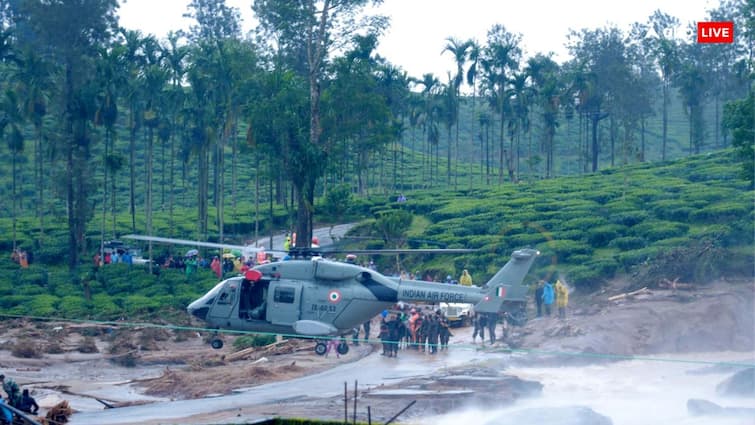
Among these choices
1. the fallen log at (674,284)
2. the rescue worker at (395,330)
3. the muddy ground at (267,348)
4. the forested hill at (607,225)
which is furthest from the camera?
the forested hill at (607,225)

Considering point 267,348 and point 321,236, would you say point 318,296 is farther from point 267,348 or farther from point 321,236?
point 321,236

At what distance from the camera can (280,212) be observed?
58531 mm

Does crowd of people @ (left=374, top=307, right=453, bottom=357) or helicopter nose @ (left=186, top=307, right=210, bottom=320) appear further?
crowd of people @ (left=374, top=307, right=453, bottom=357)

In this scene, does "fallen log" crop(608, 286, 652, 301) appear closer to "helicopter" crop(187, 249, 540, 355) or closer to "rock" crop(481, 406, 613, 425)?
"helicopter" crop(187, 249, 540, 355)

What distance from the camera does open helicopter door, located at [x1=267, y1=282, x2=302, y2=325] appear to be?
23.6m

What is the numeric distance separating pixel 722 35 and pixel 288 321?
19007 mm

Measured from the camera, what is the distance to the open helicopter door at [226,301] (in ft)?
78.5

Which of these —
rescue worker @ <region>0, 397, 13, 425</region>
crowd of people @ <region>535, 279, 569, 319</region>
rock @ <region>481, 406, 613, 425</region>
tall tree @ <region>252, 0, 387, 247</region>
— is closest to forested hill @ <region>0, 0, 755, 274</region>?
tall tree @ <region>252, 0, 387, 247</region>

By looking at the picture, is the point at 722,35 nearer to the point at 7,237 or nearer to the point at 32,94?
the point at 32,94

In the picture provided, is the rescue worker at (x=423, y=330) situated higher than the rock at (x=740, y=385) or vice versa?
the rescue worker at (x=423, y=330)

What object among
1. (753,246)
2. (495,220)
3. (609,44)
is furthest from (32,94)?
(609,44)

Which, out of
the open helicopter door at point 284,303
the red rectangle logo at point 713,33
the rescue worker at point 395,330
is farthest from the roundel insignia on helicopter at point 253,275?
the red rectangle logo at point 713,33

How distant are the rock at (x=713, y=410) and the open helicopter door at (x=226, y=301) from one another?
11.7 metres

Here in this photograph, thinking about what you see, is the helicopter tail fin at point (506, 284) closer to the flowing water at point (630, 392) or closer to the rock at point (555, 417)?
the flowing water at point (630, 392)
